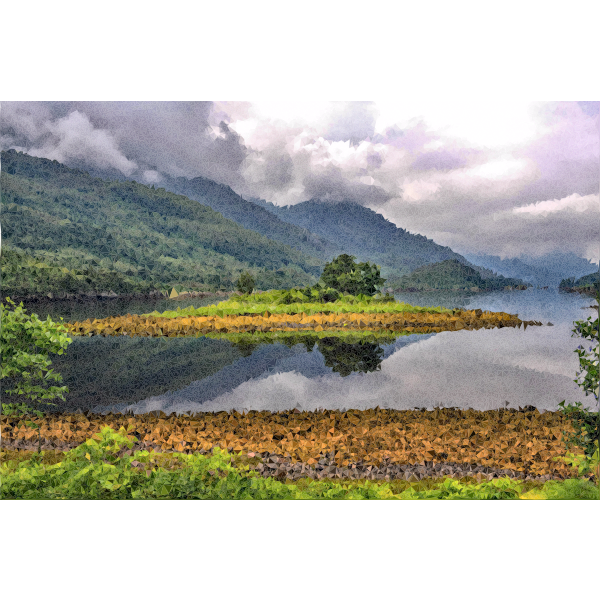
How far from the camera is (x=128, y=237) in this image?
25.2 meters

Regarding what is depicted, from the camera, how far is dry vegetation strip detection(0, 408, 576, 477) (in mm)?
6652

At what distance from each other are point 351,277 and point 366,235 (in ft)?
42.7

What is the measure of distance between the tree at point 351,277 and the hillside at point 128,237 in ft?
16.5

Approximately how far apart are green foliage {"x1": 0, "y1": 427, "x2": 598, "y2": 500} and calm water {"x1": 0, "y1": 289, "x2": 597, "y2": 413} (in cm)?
196

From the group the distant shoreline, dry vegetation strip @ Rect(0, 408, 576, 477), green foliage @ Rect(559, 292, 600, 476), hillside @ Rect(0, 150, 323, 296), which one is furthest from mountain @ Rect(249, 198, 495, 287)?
green foliage @ Rect(559, 292, 600, 476)

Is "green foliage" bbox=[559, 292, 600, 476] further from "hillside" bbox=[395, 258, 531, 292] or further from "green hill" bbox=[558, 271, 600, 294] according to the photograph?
"hillside" bbox=[395, 258, 531, 292]

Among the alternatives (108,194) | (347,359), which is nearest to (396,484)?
(347,359)

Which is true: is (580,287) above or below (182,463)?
above

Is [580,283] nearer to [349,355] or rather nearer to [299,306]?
[349,355]

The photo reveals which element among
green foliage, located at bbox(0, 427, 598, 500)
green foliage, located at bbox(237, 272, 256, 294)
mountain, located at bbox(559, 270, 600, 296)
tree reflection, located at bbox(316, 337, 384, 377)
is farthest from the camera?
green foliage, located at bbox(237, 272, 256, 294)

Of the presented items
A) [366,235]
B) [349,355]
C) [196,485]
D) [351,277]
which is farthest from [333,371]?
[351,277]

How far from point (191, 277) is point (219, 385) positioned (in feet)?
46.7

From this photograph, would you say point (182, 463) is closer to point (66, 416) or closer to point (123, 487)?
point (123, 487)

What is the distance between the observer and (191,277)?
24.9 meters
